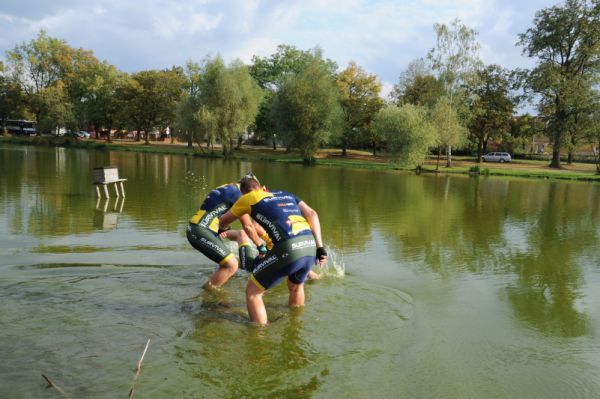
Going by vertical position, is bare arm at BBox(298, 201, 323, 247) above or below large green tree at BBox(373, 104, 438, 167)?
below

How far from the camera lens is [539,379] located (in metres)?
5.98

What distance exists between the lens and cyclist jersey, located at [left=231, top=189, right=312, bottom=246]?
6.88 m

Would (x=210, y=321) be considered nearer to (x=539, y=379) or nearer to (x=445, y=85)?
(x=539, y=379)

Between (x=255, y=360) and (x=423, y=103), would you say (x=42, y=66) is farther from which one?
(x=255, y=360)

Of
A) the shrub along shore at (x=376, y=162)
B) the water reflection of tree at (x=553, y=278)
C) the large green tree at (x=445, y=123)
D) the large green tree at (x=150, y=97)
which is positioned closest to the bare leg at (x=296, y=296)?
the water reflection of tree at (x=553, y=278)

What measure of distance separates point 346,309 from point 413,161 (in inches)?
1761

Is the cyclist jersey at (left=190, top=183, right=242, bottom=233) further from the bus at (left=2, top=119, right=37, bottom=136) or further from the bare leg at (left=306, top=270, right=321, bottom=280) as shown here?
the bus at (left=2, top=119, right=37, bottom=136)

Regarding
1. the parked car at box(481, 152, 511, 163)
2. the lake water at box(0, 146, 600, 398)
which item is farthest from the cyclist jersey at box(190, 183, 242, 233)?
the parked car at box(481, 152, 511, 163)

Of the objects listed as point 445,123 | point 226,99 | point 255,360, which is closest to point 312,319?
point 255,360

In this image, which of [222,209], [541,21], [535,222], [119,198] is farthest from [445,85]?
[222,209]

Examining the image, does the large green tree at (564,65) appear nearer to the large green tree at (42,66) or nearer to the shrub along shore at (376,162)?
the shrub along shore at (376,162)

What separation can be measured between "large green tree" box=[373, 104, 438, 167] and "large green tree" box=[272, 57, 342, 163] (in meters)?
10.4

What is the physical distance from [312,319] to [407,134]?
4534cm

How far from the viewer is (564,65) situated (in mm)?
65312
